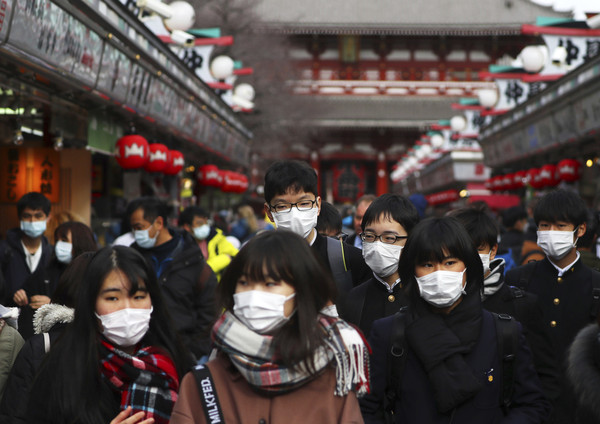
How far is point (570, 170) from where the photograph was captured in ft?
43.1

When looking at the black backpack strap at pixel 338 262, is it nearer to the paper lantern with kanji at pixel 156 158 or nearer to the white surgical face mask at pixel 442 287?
the white surgical face mask at pixel 442 287

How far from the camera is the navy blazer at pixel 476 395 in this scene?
9.15ft

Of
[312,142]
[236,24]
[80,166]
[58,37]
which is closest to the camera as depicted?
[58,37]

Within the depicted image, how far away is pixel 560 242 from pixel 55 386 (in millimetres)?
3018

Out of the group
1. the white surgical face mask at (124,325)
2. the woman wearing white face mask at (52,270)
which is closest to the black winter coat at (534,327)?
the white surgical face mask at (124,325)

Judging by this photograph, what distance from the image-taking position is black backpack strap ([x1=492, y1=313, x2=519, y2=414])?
286 centimetres

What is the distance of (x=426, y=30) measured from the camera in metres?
32.3

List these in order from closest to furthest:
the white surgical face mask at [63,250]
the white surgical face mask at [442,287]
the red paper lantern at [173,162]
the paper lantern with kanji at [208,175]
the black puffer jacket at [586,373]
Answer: the black puffer jacket at [586,373], the white surgical face mask at [442,287], the white surgical face mask at [63,250], the red paper lantern at [173,162], the paper lantern with kanji at [208,175]

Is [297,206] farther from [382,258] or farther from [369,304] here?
[369,304]

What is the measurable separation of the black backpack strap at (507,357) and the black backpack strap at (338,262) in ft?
3.58

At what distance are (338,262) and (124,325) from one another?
140cm

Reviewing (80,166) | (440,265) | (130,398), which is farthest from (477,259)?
(80,166)

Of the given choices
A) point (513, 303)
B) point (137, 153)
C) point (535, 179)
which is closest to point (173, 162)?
point (137, 153)

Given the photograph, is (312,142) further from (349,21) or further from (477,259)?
(477,259)
